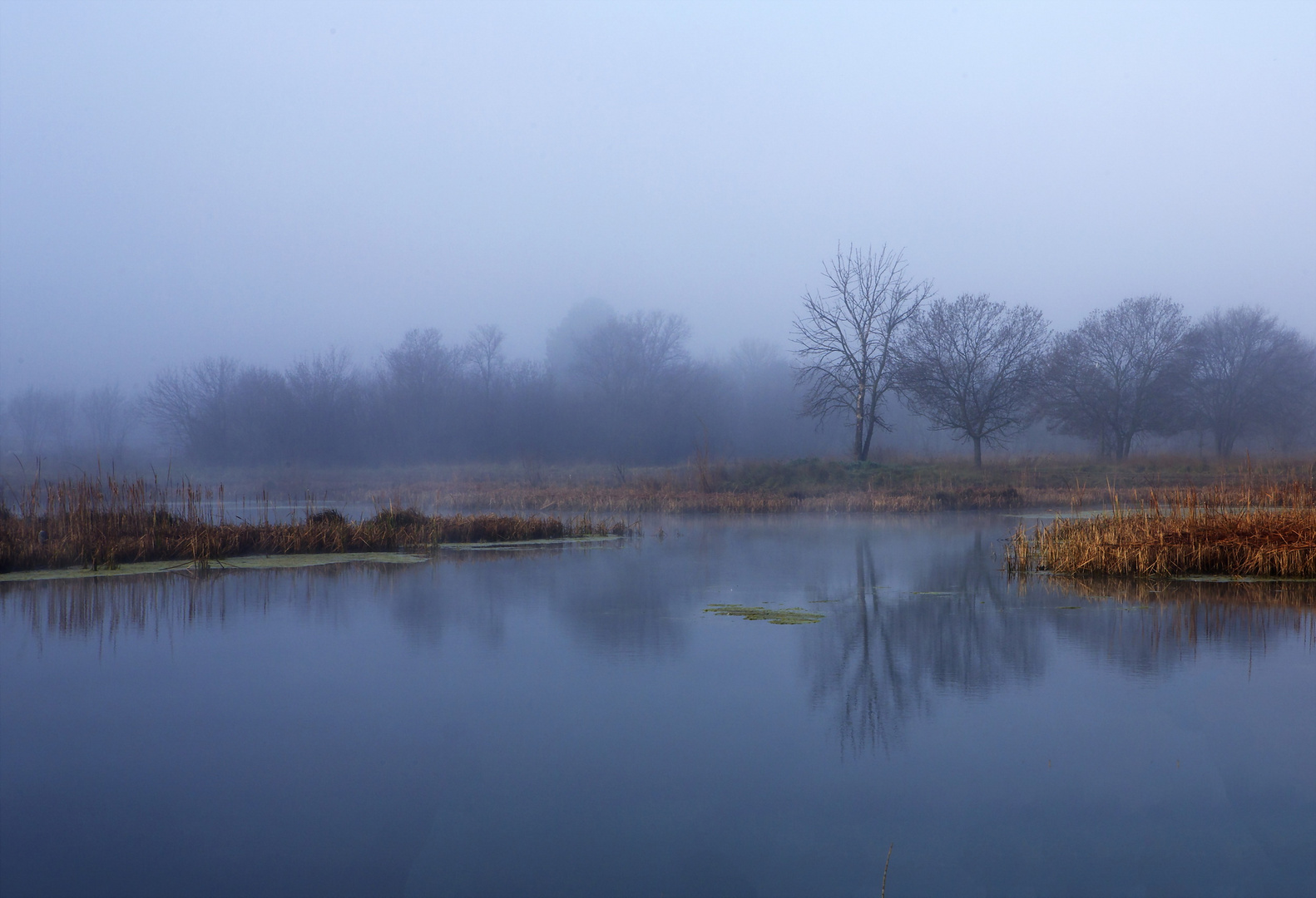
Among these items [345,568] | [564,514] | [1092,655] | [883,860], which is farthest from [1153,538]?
[564,514]

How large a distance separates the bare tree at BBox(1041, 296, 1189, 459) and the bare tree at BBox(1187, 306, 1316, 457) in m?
2.48

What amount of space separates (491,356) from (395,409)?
24.6 ft

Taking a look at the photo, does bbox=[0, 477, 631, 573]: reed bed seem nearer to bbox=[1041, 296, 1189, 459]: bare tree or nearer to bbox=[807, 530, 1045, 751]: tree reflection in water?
bbox=[807, 530, 1045, 751]: tree reflection in water

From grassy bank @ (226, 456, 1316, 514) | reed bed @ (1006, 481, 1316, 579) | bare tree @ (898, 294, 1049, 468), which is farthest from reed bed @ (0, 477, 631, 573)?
bare tree @ (898, 294, 1049, 468)

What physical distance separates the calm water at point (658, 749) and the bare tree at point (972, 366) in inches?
1044

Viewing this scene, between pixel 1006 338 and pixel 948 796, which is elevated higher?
pixel 1006 338

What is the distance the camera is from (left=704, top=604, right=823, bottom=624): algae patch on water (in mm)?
8156

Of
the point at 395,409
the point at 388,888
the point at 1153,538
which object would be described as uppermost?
the point at 395,409

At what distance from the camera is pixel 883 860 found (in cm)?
357

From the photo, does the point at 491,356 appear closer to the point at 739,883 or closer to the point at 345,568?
the point at 345,568

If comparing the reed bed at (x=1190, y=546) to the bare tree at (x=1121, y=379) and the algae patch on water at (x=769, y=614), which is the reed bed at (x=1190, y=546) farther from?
the bare tree at (x=1121, y=379)

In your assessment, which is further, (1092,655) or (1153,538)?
(1153,538)

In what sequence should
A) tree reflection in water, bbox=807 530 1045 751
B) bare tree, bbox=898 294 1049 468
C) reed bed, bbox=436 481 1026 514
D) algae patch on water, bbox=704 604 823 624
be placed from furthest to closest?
bare tree, bbox=898 294 1049 468 → reed bed, bbox=436 481 1026 514 → algae patch on water, bbox=704 604 823 624 → tree reflection in water, bbox=807 530 1045 751

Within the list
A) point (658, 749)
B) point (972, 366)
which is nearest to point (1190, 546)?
point (658, 749)
